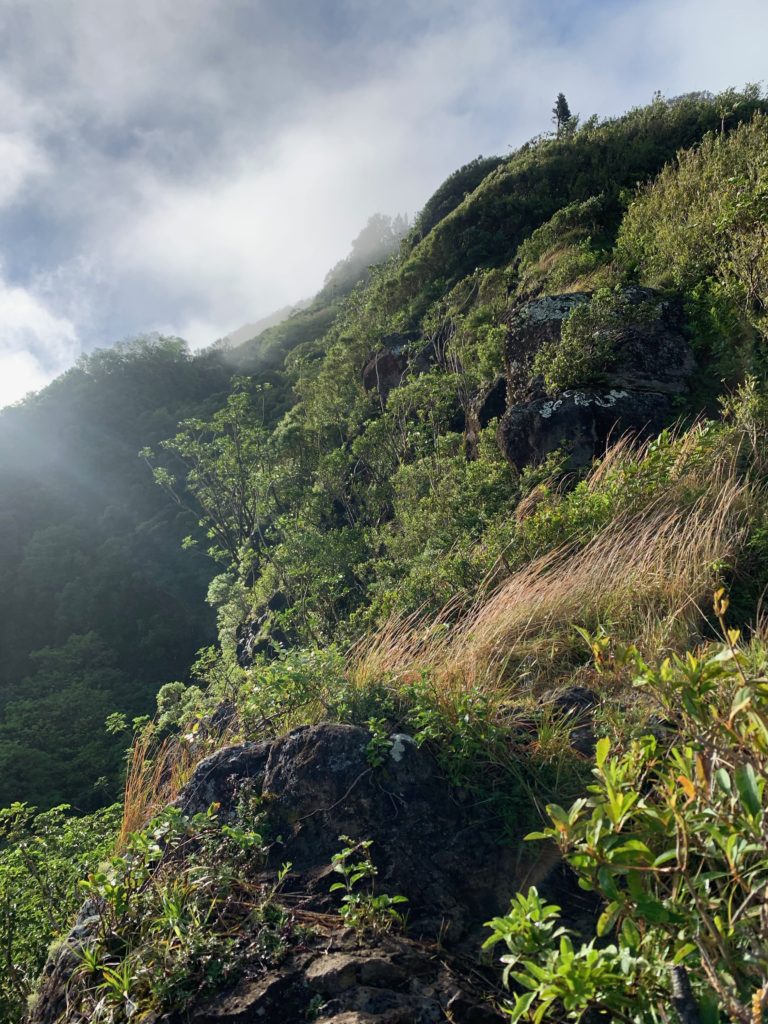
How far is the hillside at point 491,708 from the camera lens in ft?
5.16

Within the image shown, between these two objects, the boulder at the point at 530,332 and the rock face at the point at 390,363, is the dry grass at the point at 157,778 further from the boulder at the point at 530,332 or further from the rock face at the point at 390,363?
the rock face at the point at 390,363

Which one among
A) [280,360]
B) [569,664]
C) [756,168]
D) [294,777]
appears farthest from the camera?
[280,360]

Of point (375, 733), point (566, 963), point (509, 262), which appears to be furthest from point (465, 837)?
point (509, 262)

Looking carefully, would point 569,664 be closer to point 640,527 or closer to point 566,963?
point 640,527

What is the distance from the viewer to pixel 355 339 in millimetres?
16109

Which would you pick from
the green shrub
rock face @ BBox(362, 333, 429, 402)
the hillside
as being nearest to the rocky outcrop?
the hillside

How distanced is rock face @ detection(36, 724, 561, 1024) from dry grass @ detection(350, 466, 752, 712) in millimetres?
575

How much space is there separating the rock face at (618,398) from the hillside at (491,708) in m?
0.04

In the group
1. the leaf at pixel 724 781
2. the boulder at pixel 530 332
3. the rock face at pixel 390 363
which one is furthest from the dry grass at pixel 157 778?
the rock face at pixel 390 363

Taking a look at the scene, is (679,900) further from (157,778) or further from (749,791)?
(157,778)

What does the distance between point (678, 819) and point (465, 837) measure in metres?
1.26

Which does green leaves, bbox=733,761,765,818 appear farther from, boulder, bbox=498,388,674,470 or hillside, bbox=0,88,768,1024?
boulder, bbox=498,388,674,470

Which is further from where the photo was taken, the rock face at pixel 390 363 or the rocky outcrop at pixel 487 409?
the rock face at pixel 390 363

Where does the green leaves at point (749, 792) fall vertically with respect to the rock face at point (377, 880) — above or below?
above
